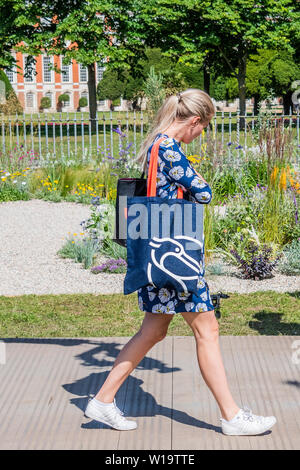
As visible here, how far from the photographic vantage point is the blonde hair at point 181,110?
302cm

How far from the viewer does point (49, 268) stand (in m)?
7.01

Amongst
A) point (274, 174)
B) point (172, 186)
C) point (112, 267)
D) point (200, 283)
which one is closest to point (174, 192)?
point (172, 186)

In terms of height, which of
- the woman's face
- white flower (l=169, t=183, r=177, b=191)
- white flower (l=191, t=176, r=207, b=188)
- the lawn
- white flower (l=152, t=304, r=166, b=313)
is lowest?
the lawn

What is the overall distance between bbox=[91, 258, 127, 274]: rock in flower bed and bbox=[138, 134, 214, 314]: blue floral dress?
3.63 m

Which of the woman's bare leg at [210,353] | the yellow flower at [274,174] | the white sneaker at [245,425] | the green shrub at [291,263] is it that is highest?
the yellow flower at [274,174]

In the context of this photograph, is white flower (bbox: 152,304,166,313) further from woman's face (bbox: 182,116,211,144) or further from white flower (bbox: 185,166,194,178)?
woman's face (bbox: 182,116,211,144)

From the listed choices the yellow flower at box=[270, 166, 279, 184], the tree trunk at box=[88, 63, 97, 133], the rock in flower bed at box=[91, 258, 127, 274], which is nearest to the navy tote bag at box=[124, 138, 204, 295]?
the rock in flower bed at box=[91, 258, 127, 274]

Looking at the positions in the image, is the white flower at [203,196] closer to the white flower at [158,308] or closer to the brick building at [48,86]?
the white flower at [158,308]

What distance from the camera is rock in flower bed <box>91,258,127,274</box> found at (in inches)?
265

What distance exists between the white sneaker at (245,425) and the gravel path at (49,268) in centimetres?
297

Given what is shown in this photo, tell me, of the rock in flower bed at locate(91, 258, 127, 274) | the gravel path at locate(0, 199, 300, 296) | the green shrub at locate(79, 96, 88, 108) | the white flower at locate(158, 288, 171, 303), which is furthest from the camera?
the green shrub at locate(79, 96, 88, 108)

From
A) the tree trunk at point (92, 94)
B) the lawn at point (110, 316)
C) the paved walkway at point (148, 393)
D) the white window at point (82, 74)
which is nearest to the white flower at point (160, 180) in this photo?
the paved walkway at point (148, 393)

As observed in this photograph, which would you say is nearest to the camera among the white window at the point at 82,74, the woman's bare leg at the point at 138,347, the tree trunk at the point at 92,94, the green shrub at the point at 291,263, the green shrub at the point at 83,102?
the woman's bare leg at the point at 138,347

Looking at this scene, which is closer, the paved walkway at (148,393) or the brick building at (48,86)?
the paved walkway at (148,393)
